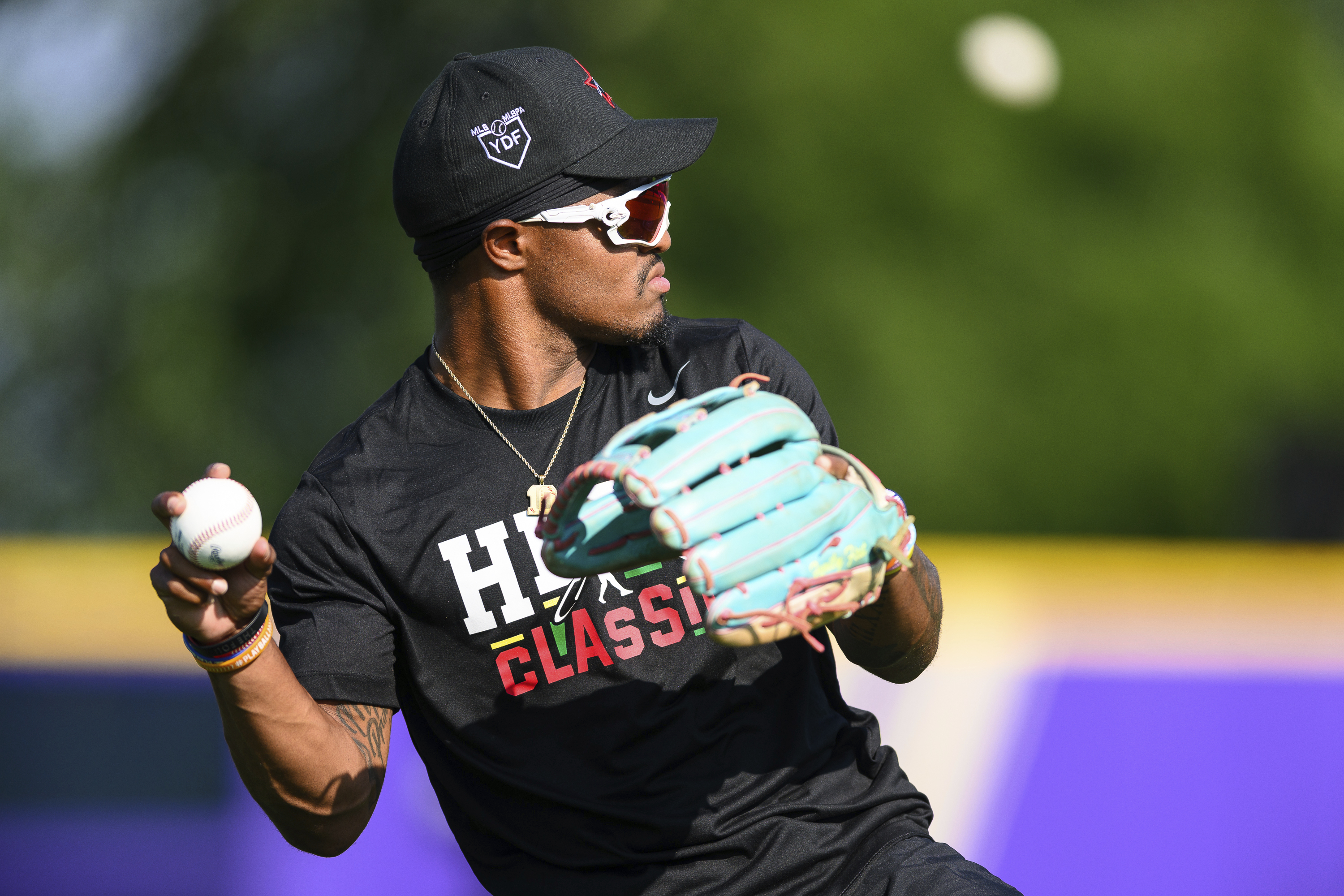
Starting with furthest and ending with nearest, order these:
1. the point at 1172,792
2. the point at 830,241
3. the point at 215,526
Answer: the point at 830,241
the point at 1172,792
the point at 215,526

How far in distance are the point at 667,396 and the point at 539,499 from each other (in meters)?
0.36

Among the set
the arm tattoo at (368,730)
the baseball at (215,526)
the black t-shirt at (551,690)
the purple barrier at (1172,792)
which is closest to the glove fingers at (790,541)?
the black t-shirt at (551,690)

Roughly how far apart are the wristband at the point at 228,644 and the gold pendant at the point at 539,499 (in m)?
0.58

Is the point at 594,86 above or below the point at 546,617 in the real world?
above

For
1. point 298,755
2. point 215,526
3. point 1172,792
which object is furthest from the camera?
point 1172,792

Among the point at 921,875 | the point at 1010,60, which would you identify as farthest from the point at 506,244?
the point at 1010,60

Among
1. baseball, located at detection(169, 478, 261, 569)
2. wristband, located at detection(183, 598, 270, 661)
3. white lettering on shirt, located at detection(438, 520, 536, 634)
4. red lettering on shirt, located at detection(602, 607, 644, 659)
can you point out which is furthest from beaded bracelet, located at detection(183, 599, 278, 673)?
red lettering on shirt, located at detection(602, 607, 644, 659)

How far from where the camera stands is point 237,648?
2.12 metres

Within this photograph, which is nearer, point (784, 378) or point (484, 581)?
point (484, 581)

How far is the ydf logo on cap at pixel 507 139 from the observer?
2617mm

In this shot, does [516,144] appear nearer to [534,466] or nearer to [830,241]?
[534,466]

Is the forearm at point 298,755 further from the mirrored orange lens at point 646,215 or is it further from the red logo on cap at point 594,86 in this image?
the red logo on cap at point 594,86

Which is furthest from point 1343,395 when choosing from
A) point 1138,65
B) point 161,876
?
point 161,876

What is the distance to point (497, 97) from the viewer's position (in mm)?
2643
